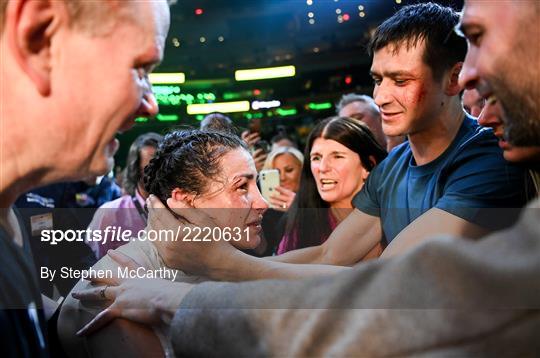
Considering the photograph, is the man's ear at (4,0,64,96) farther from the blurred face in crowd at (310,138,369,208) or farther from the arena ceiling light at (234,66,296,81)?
the arena ceiling light at (234,66,296,81)

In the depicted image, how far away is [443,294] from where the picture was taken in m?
0.65

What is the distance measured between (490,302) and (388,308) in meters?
0.12

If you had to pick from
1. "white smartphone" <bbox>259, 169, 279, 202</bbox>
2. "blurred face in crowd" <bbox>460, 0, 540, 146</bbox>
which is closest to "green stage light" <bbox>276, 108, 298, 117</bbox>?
"white smartphone" <bbox>259, 169, 279, 202</bbox>

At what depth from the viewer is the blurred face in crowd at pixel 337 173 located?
2717 mm

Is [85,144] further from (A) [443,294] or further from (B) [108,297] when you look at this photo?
(A) [443,294]

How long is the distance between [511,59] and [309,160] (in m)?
2.11

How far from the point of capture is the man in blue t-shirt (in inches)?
64.6

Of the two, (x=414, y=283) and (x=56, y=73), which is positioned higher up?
(x=56, y=73)

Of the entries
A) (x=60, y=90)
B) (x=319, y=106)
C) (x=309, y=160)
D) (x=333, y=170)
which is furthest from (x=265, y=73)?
(x=60, y=90)

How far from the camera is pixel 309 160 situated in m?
2.92

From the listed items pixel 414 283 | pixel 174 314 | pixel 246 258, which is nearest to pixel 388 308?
pixel 414 283

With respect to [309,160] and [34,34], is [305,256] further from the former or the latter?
[34,34]

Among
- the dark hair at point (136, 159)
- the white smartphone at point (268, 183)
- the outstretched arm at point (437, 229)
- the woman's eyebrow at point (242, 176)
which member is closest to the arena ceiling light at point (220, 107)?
the dark hair at point (136, 159)

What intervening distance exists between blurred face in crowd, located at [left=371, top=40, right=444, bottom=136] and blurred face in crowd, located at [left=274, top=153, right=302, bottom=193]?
1.85 m
